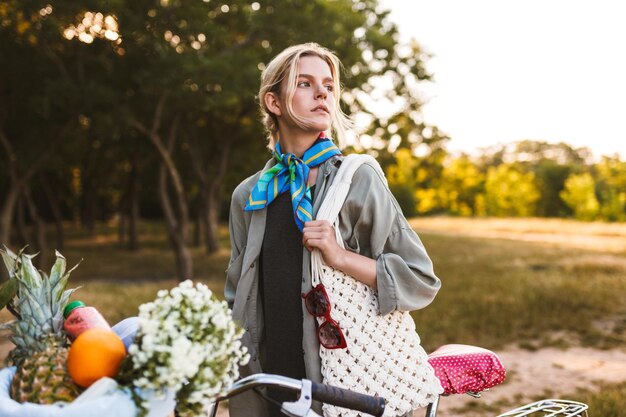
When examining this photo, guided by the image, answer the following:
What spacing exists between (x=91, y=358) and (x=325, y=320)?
79 centimetres

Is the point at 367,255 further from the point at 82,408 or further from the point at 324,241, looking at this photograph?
the point at 82,408

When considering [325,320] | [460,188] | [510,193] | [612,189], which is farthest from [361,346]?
[460,188]

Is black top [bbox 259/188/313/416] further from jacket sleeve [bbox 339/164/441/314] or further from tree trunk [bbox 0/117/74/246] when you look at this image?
tree trunk [bbox 0/117/74/246]

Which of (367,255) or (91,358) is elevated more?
(367,255)

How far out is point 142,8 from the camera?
11.1 meters

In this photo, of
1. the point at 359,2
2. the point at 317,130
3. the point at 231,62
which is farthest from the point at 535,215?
the point at 317,130

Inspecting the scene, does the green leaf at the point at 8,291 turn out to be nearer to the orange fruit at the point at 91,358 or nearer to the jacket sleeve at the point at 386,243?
the orange fruit at the point at 91,358

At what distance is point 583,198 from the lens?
144ft

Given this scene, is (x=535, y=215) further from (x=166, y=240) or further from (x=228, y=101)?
(x=228, y=101)

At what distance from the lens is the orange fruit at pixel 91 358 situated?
4.87 feet

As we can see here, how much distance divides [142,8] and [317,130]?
995cm

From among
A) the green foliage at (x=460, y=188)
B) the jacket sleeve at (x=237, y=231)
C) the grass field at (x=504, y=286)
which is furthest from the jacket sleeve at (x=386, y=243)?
the green foliage at (x=460, y=188)

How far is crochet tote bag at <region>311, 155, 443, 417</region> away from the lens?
6.62 ft

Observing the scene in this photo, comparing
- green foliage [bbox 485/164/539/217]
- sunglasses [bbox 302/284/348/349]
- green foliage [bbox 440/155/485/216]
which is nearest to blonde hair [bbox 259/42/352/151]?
sunglasses [bbox 302/284/348/349]
